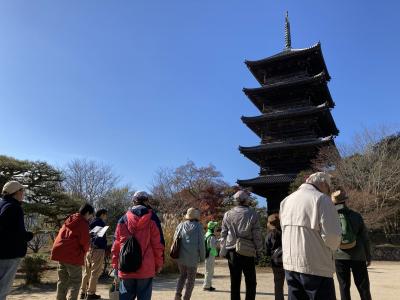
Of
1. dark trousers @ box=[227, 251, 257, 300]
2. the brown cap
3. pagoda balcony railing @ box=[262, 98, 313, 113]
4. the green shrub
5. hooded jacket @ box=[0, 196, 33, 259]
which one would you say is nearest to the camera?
hooded jacket @ box=[0, 196, 33, 259]

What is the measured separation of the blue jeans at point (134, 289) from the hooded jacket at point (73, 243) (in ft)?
5.19

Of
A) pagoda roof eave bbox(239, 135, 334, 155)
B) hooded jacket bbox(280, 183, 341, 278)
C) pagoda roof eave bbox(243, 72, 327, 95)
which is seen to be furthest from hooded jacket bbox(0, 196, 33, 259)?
pagoda roof eave bbox(243, 72, 327, 95)

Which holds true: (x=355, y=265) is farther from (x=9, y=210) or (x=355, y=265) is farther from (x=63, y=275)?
(x=9, y=210)

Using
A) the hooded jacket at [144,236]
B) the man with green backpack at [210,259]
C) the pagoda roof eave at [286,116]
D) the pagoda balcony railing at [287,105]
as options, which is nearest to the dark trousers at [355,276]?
the hooded jacket at [144,236]

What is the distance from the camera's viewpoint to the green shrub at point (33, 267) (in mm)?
8502

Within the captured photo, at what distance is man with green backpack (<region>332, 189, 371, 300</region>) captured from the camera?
4.67 m

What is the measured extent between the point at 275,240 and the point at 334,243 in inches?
95.9

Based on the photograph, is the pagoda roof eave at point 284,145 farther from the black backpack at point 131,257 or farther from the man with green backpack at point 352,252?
the black backpack at point 131,257

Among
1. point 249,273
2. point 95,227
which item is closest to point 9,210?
point 95,227

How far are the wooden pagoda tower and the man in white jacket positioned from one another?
66.1ft

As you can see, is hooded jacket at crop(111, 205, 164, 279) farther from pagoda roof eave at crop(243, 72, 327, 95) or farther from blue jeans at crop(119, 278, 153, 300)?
pagoda roof eave at crop(243, 72, 327, 95)

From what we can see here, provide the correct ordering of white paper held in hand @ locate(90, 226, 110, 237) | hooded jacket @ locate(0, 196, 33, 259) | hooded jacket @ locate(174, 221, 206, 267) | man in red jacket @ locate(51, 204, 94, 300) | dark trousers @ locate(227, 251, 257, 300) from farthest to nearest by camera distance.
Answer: white paper held in hand @ locate(90, 226, 110, 237) < hooded jacket @ locate(174, 221, 206, 267) < man in red jacket @ locate(51, 204, 94, 300) < dark trousers @ locate(227, 251, 257, 300) < hooded jacket @ locate(0, 196, 33, 259)

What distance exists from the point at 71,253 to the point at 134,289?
1.69 m

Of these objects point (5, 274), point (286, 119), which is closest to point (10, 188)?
point (5, 274)
